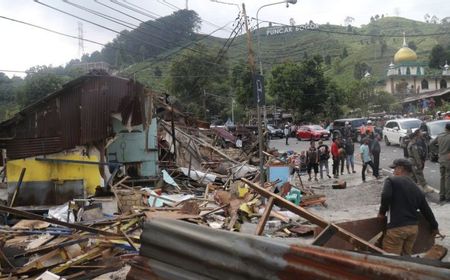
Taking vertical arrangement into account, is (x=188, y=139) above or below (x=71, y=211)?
above

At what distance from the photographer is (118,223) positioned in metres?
9.49

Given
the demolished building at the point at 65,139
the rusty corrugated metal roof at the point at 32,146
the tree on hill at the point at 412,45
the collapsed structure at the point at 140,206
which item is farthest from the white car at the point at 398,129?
the tree on hill at the point at 412,45

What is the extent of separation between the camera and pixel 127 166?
707 inches

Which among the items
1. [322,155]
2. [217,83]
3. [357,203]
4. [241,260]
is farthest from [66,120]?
[217,83]

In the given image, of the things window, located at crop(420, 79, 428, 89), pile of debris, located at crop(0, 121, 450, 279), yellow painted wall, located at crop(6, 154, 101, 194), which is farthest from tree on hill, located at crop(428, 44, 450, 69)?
yellow painted wall, located at crop(6, 154, 101, 194)

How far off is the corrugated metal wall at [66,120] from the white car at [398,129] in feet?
59.2

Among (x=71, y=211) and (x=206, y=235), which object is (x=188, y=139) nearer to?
(x=71, y=211)

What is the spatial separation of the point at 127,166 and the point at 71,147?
329cm

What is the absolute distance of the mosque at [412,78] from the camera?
70562 mm

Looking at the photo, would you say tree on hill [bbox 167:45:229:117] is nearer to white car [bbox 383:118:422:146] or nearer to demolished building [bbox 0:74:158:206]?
white car [bbox 383:118:422:146]

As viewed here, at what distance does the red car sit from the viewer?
3903 centimetres

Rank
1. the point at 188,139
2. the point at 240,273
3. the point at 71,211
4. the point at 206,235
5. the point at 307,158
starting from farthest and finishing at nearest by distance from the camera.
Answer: the point at 188,139
the point at 307,158
the point at 71,211
the point at 206,235
the point at 240,273

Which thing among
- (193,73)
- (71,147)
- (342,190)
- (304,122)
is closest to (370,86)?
(304,122)

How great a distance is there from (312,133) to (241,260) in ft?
123
